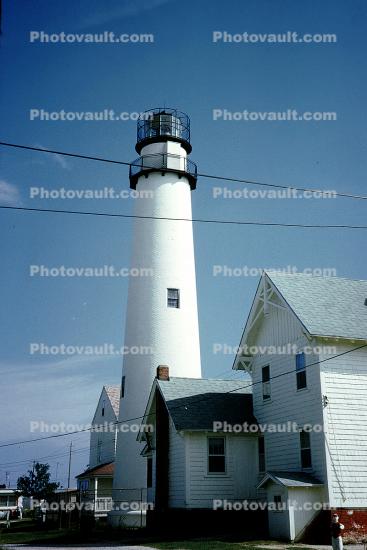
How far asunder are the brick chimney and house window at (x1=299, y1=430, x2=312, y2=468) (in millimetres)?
8067

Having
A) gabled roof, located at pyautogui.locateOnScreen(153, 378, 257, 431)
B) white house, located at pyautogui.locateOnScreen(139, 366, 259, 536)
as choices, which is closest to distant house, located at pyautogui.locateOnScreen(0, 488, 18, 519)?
white house, located at pyautogui.locateOnScreen(139, 366, 259, 536)

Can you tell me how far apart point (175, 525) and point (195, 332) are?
416 inches

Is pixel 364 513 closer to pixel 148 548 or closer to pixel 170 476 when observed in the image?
pixel 148 548

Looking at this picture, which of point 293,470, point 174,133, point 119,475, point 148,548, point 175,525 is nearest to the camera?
point 148,548

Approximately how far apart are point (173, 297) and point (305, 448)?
1229 cm

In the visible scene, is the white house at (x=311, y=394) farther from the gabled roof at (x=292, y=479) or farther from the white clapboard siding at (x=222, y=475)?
the white clapboard siding at (x=222, y=475)

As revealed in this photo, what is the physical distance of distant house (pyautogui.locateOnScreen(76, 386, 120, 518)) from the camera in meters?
41.1

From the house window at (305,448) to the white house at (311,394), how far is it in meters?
0.04

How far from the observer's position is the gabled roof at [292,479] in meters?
20.0

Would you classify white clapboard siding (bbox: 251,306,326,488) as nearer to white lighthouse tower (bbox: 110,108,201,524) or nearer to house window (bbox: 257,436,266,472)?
house window (bbox: 257,436,266,472)

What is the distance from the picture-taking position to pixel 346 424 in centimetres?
2084

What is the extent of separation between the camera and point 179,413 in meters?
25.6

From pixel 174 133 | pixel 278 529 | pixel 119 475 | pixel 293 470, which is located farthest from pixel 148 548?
pixel 174 133

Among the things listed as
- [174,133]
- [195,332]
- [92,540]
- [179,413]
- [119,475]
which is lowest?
[92,540]
